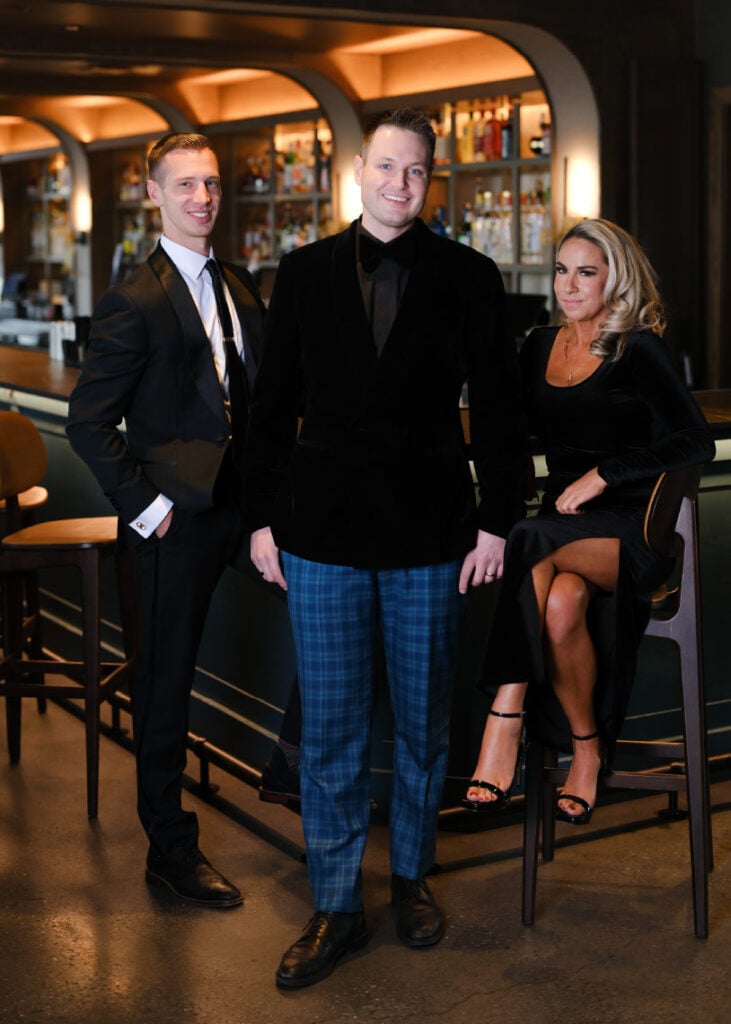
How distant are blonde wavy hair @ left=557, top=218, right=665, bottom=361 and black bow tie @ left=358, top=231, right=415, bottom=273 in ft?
1.50

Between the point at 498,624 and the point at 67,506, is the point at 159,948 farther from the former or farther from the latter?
the point at 67,506

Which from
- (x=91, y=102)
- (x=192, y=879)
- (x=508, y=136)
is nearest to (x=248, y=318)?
(x=192, y=879)

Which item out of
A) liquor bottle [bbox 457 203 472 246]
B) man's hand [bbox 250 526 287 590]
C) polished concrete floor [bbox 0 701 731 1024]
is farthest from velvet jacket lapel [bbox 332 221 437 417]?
liquor bottle [bbox 457 203 472 246]

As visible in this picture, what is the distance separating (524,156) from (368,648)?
642cm

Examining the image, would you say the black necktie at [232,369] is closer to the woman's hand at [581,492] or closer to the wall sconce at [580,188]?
the woman's hand at [581,492]

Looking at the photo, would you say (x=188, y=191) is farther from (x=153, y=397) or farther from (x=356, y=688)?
(x=356, y=688)

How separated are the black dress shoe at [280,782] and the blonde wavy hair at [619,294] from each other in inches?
49.0

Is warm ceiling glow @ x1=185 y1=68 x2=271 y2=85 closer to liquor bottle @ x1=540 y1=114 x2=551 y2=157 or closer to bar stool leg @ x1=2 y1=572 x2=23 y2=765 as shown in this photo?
liquor bottle @ x1=540 y1=114 x2=551 y2=157

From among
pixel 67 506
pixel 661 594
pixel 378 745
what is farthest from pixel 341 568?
pixel 67 506

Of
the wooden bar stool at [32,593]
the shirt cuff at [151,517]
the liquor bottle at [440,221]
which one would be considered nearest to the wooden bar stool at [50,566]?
the wooden bar stool at [32,593]

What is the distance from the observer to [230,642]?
167 inches

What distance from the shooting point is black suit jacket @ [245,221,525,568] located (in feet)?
8.82

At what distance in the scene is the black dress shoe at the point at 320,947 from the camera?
2.81 meters

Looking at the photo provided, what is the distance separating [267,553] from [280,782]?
0.81 metres
